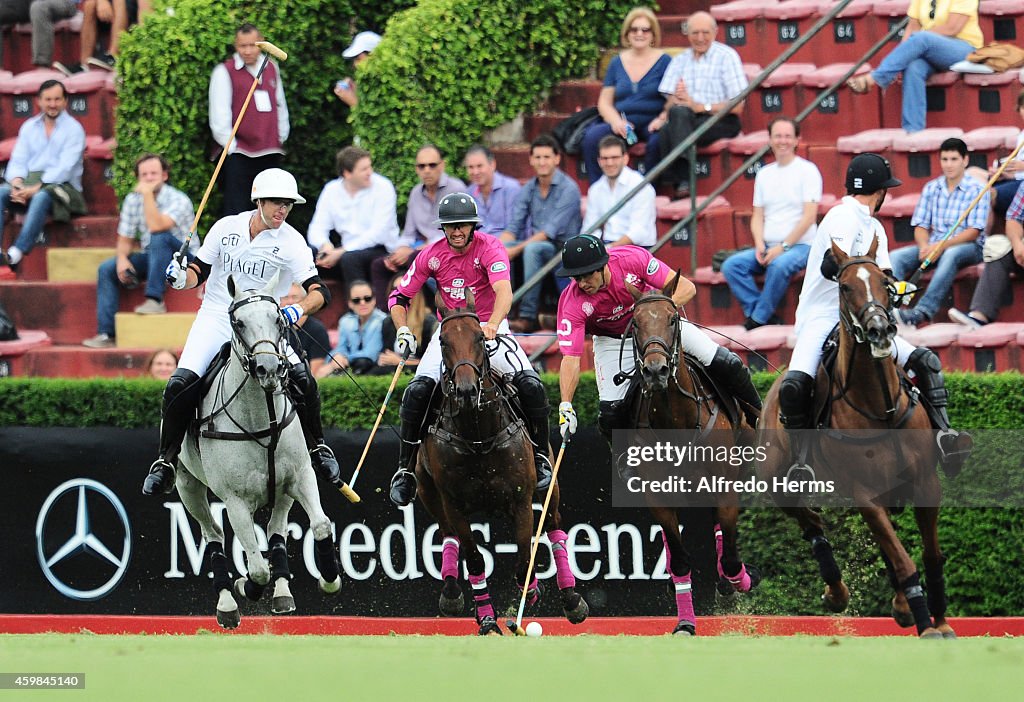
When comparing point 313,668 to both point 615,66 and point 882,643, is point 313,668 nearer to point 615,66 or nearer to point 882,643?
point 882,643

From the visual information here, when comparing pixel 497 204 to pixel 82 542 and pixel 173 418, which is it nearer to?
pixel 82 542

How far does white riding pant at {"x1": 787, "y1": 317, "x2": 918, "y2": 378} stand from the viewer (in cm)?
1105

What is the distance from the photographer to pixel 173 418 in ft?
36.8

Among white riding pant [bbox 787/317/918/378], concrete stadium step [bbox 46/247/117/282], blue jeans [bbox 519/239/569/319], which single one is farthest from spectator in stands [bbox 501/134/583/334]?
concrete stadium step [bbox 46/247/117/282]

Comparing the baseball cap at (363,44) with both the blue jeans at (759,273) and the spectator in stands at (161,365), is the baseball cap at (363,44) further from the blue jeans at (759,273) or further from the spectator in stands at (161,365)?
the blue jeans at (759,273)

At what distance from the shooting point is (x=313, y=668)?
8742mm

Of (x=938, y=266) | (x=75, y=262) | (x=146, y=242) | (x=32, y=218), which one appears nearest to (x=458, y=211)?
(x=938, y=266)

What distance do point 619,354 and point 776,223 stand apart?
329 centimetres

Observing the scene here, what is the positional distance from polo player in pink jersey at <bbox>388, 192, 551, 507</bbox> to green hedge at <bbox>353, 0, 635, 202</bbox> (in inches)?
154

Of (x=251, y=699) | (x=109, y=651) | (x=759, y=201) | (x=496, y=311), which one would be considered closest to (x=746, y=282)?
(x=759, y=201)

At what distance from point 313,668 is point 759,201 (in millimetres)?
6599

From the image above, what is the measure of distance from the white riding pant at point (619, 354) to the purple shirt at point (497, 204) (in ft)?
9.71

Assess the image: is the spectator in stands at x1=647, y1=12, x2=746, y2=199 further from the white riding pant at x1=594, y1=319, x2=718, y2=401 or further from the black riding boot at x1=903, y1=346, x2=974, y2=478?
the black riding boot at x1=903, y1=346, x2=974, y2=478

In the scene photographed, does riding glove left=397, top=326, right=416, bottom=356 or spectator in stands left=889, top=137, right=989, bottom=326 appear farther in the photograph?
spectator in stands left=889, top=137, right=989, bottom=326
